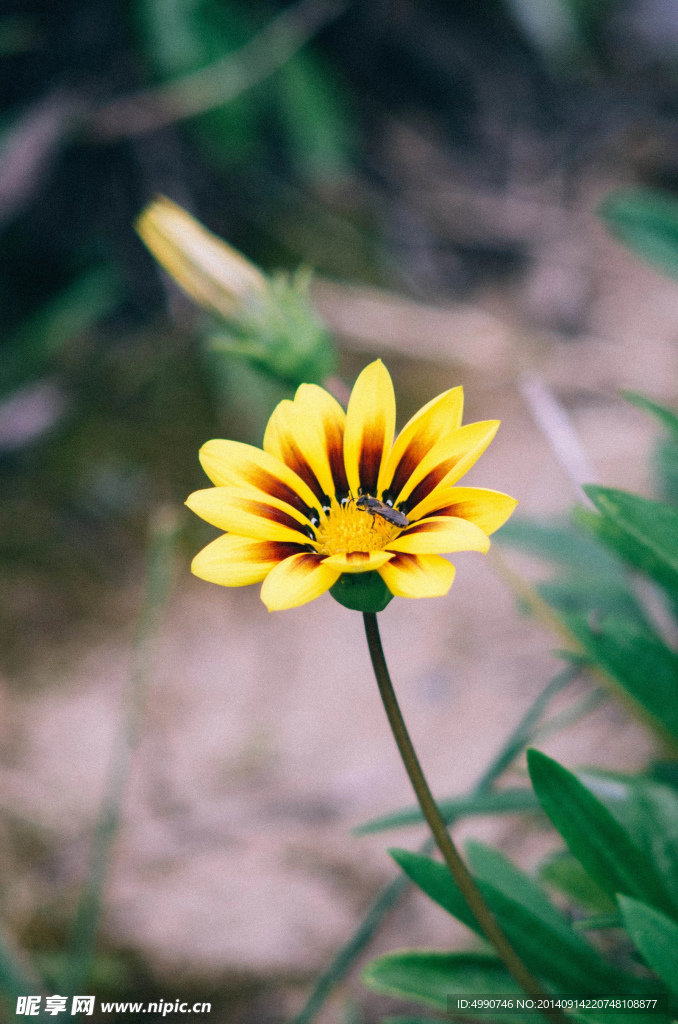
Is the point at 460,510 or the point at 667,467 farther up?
the point at 667,467

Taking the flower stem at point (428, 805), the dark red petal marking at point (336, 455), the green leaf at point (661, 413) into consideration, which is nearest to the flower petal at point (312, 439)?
the dark red petal marking at point (336, 455)

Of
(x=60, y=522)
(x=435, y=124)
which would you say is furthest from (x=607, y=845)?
(x=435, y=124)

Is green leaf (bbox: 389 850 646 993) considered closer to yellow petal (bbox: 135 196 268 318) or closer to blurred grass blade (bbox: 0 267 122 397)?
yellow petal (bbox: 135 196 268 318)

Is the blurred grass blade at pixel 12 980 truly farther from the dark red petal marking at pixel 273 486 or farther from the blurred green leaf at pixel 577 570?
the blurred green leaf at pixel 577 570

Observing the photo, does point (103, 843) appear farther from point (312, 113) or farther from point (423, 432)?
point (312, 113)

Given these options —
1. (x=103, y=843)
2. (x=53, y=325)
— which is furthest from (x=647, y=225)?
(x=53, y=325)

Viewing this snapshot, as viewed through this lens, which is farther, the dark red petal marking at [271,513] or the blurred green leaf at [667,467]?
the blurred green leaf at [667,467]
